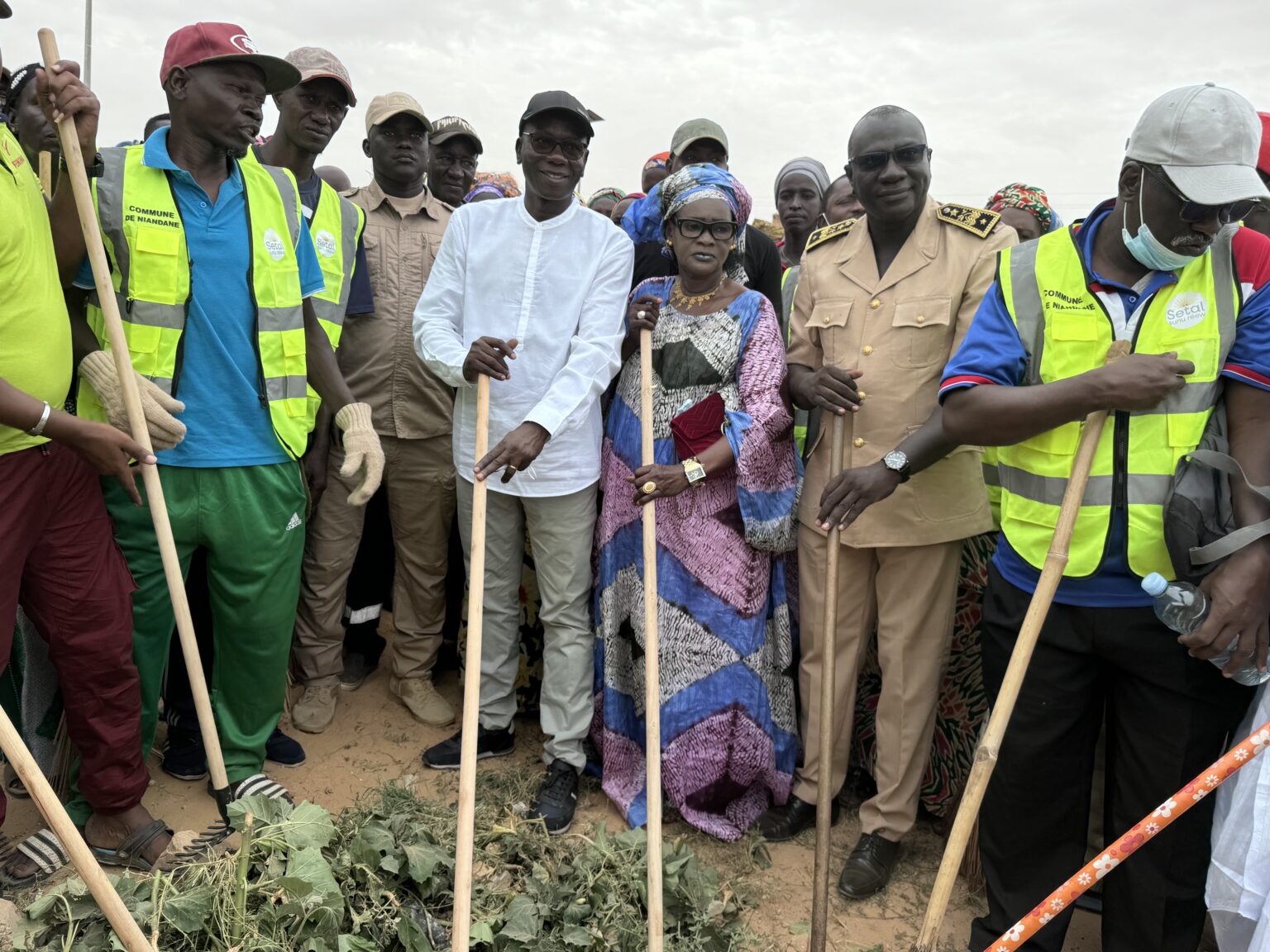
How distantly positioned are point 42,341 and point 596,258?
1.82 metres

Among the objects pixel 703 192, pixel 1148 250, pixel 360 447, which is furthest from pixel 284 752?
pixel 1148 250

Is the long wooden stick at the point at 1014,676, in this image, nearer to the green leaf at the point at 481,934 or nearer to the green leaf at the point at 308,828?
the green leaf at the point at 481,934

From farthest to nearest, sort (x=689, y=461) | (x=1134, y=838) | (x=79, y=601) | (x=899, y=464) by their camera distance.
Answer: (x=689, y=461) < (x=79, y=601) < (x=899, y=464) < (x=1134, y=838)

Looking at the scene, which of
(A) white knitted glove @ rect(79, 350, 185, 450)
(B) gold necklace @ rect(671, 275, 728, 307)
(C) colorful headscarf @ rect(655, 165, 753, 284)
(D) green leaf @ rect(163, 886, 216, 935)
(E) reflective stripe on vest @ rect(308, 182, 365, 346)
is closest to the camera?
(D) green leaf @ rect(163, 886, 216, 935)

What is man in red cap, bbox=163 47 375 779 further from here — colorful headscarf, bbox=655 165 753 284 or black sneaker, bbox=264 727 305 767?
colorful headscarf, bbox=655 165 753 284

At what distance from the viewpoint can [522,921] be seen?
2.64 m

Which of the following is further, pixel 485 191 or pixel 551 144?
pixel 485 191

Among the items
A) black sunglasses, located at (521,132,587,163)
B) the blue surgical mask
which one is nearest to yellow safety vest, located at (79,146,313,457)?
black sunglasses, located at (521,132,587,163)

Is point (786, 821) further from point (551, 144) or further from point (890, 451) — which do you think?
point (551, 144)

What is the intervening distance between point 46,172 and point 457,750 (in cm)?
273

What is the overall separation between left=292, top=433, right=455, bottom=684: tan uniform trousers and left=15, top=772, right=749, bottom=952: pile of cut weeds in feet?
4.42

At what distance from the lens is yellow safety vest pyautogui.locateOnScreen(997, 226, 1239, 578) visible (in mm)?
2271

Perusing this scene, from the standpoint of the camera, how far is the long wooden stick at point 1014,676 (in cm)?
212

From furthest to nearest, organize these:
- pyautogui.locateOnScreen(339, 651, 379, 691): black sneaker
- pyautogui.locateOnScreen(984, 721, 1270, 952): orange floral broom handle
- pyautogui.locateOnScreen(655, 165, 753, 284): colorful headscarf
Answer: pyautogui.locateOnScreen(339, 651, 379, 691): black sneaker, pyautogui.locateOnScreen(655, 165, 753, 284): colorful headscarf, pyautogui.locateOnScreen(984, 721, 1270, 952): orange floral broom handle
